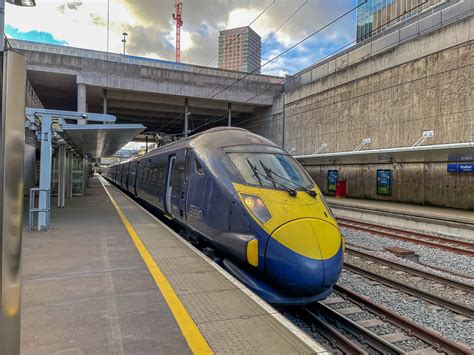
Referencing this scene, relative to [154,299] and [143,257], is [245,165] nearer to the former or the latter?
[143,257]

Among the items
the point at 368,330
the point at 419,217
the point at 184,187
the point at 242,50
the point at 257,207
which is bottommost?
the point at 368,330

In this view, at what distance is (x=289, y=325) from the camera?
3422 mm

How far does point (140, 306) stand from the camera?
3895 mm

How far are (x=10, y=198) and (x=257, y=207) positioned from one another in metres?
3.61

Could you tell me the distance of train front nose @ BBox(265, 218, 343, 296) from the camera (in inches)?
178

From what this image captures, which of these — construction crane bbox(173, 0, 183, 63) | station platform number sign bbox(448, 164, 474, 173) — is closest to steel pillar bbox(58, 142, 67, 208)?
station platform number sign bbox(448, 164, 474, 173)

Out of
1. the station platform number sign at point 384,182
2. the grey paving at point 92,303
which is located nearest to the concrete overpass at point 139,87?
the station platform number sign at point 384,182

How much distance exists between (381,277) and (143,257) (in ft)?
14.6

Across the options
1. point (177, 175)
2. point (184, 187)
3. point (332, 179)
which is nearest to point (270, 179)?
point (184, 187)

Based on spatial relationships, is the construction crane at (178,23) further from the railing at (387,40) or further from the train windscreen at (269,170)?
the train windscreen at (269,170)

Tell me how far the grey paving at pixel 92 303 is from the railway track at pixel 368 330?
216 centimetres

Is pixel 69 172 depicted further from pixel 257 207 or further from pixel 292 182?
pixel 257 207

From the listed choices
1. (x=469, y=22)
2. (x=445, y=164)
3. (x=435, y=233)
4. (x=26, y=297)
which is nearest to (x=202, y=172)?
(x=26, y=297)

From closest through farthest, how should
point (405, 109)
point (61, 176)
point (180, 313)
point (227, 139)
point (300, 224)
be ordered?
point (180, 313), point (300, 224), point (227, 139), point (61, 176), point (405, 109)
